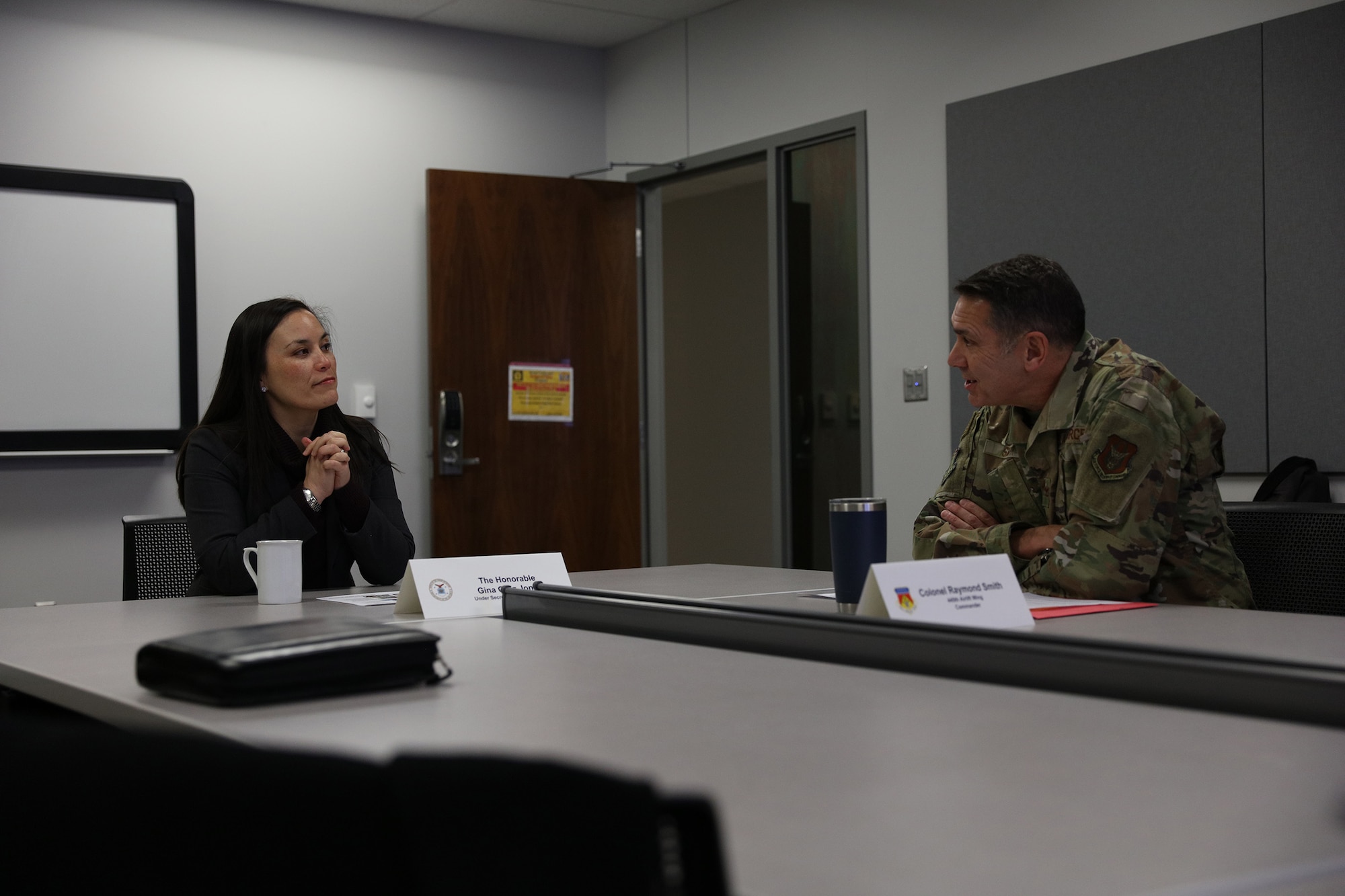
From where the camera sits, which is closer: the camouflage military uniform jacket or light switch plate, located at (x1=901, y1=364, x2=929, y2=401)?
the camouflage military uniform jacket

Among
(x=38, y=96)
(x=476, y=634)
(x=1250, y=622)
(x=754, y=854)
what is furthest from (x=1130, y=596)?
(x=38, y=96)

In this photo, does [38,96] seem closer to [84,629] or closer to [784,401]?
[784,401]

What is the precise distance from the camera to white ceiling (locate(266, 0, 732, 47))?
16.5 feet

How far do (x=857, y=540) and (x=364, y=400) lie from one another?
3673 millimetres

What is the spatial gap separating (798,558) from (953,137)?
1711mm

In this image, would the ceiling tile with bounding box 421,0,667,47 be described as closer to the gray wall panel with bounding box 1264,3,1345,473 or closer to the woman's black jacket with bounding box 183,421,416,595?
the gray wall panel with bounding box 1264,3,1345,473

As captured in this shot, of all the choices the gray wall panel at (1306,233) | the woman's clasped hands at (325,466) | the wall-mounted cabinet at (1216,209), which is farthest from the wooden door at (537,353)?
the gray wall panel at (1306,233)

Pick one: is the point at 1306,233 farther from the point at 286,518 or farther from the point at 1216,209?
the point at 286,518

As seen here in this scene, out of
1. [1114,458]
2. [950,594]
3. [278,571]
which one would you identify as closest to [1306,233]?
[1114,458]

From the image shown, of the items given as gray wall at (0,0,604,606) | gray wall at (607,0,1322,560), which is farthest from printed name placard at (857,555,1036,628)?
gray wall at (0,0,604,606)

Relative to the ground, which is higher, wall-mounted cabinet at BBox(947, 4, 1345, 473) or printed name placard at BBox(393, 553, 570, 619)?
wall-mounted cabinet at BBox(947, 4, 1345, 473)

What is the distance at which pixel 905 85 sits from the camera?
4.41 m

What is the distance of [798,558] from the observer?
198 inches

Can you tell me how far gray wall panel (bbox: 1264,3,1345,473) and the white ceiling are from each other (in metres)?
2.36
